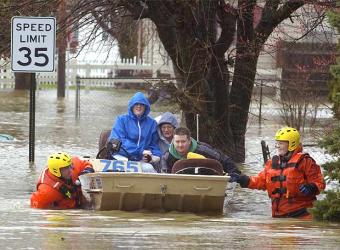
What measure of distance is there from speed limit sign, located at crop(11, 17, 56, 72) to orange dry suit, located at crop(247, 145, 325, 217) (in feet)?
21.9

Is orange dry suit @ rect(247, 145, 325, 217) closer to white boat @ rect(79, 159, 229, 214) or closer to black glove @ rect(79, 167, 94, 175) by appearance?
white boat @ rect(79, 159, 229, 214)

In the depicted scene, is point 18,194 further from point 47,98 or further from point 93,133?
point 47,98

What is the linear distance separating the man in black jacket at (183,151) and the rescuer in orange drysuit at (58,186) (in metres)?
0.98

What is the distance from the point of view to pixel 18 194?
50.8 ft

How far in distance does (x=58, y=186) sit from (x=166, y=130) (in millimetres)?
2136

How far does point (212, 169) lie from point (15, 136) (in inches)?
510

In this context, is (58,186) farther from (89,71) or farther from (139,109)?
(89,71)

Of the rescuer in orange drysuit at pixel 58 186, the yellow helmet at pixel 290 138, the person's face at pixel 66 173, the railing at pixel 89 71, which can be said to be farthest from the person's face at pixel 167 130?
the railing at pixel 89 71

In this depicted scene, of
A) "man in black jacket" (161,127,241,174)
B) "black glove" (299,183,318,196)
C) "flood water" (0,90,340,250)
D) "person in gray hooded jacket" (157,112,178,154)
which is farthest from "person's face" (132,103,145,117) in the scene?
"black glove" (299,183,318,196)

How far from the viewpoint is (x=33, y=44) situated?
18781 millimetres

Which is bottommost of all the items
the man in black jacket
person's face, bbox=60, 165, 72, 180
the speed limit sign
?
person's face, bbox=60, 165, 72, 180

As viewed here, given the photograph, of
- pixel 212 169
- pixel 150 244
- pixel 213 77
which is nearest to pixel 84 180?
pixel 212 169

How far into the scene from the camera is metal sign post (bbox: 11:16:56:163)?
18.5 m

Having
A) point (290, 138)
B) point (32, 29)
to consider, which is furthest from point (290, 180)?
point (32, 29)
